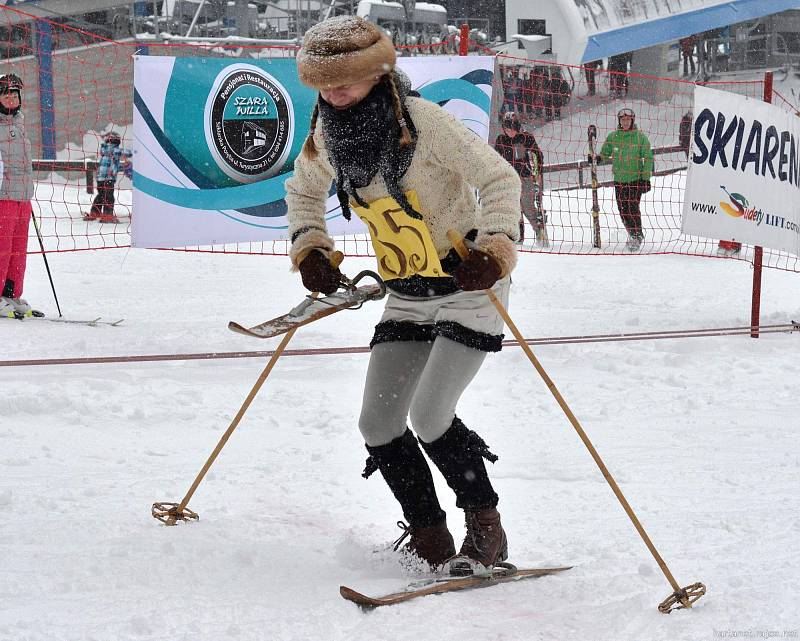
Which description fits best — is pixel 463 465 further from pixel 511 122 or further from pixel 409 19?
pixel 409 19

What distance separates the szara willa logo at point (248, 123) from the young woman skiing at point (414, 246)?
3842 millimetres

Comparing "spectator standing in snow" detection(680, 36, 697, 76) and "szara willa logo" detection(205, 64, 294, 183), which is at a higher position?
"spectator standing in snow" detection(680, 36, 697, 76)

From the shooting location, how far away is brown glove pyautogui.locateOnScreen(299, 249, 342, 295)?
3355 mm

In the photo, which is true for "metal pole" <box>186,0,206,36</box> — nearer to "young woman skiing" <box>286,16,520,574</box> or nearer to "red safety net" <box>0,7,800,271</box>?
"red safety net" <box>0,7,800,271</box>

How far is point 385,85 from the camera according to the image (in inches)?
120

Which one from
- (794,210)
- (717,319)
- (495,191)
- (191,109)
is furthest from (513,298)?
(495,191)

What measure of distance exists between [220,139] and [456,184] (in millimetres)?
4364

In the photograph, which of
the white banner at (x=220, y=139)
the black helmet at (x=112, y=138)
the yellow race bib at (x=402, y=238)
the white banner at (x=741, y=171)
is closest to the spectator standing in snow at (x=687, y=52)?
the black helmet at (x=112, y=138)

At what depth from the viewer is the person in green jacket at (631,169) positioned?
11977 mm

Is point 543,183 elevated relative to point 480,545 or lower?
elevated

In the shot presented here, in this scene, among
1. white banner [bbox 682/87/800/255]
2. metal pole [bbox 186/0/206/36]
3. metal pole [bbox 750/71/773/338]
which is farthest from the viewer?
metal pole [bbox 186/0/206/36]

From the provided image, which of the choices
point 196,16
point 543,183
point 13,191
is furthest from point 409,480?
point 196,16

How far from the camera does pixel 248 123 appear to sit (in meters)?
7.18

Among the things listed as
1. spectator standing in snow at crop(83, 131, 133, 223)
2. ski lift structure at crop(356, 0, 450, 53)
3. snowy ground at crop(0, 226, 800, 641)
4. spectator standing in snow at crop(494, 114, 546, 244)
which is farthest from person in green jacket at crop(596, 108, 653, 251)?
ski lift structure at crop(356, 0, 450, 53)
